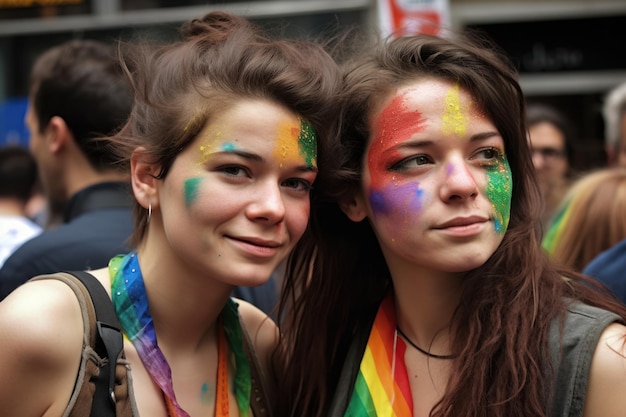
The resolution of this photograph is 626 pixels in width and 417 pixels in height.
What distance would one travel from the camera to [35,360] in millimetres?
2133

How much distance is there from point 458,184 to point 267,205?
0.55 m

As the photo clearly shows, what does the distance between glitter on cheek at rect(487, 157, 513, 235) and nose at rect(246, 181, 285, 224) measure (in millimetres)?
619

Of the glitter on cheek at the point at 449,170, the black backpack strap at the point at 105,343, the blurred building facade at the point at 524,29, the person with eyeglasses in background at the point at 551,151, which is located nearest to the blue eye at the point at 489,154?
the glitter on cheek at the point at 449,170

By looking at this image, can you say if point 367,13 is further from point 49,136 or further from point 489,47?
point 489,47

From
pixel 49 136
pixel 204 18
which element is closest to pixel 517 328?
pixel 204 18

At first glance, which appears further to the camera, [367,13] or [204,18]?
[367,13]

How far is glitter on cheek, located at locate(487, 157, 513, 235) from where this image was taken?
2.39 meters

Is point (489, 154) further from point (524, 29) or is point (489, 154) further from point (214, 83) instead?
point (524, 29)

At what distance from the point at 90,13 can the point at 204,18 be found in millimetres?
7178

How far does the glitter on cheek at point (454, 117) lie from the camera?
2391 mm

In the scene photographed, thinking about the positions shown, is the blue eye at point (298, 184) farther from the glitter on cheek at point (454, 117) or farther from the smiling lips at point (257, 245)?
the glitter on cheek at point (454, 117)

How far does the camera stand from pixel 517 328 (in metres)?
2.27

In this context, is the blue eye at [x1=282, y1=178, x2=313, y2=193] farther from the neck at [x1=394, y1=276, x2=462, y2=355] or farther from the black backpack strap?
the black backpack strap

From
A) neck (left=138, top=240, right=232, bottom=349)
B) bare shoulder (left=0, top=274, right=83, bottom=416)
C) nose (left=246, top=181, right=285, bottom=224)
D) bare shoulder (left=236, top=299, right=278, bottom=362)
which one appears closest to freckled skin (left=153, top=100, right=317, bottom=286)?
nose (left=246, top=181, right=285, bottom=224)
